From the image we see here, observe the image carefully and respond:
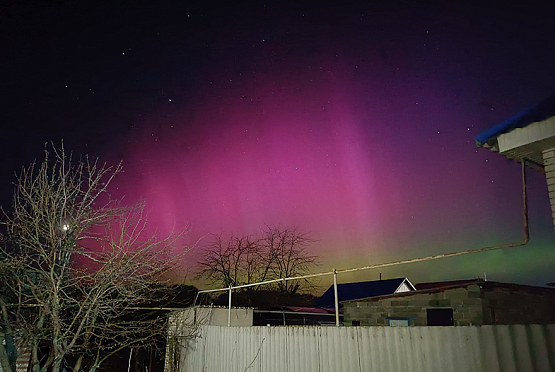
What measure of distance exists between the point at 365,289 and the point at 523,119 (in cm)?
2547

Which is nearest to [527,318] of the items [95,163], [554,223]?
[554,223]

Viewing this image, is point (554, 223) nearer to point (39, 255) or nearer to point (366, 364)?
point (366, 364)

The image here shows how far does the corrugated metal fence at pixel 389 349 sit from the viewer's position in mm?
3480

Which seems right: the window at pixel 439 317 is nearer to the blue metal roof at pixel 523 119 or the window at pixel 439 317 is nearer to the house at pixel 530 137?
the house at pixel 530 137

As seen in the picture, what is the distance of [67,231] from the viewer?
264 inches

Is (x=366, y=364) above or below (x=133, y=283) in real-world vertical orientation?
below

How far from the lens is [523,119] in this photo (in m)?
4.58

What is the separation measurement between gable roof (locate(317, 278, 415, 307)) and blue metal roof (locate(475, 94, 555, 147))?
21.4 metres

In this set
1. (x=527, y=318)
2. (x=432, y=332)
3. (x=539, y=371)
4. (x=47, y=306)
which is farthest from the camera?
(x=527, y=318)

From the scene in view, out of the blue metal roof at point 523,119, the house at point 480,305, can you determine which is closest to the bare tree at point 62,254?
the blue metal roof at point 523,119

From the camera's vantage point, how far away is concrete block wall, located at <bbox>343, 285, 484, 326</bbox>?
494 inches

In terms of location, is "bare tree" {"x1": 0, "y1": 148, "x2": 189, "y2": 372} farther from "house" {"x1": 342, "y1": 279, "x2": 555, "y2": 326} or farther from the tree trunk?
"house" {"x1": 342, "y1": 279, "x2": 555, "y2": 326}

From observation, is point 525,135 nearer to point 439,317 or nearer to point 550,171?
point 550,171

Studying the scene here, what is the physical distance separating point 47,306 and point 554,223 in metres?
7.23
